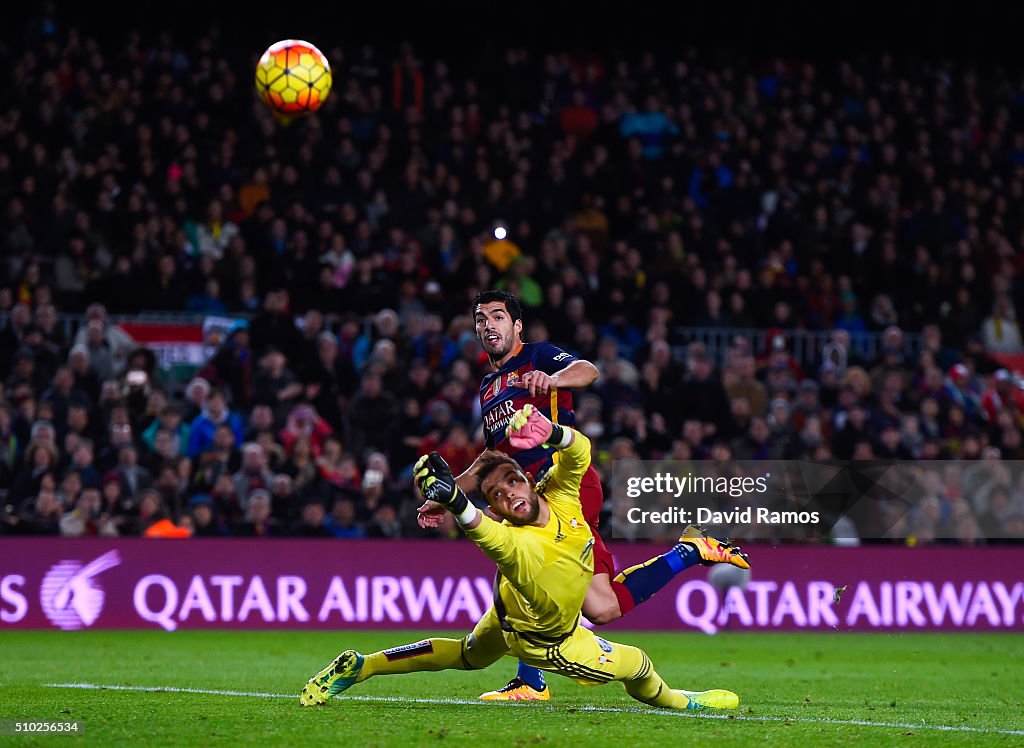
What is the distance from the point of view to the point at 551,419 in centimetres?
850

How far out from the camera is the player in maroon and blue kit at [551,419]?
830 centimetres

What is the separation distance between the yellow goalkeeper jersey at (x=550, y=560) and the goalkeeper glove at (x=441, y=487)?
0.58 feet

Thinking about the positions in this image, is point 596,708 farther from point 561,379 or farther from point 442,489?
point 442,489

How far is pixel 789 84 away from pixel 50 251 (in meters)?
11.9

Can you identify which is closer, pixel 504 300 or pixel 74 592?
pixel 504 300

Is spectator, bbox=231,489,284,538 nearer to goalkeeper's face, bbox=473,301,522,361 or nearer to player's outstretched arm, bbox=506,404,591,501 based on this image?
goalkeeper's face, bbox=473,301,522,361

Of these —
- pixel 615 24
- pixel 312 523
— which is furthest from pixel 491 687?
pixel 615 24

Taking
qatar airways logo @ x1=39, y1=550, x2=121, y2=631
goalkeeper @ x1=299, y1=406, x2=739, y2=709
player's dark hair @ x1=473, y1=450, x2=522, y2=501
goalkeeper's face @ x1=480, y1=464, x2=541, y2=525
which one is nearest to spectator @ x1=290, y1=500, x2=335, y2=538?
qatar airways logo @ x1=39, y1=550, x2=121, y2=631

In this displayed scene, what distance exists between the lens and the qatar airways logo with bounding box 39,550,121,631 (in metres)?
14.1

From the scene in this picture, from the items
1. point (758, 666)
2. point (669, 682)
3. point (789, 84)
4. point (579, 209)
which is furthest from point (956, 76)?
point (669, 682)

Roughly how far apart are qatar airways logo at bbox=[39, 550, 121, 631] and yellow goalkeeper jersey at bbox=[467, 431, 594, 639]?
7532 millimetres

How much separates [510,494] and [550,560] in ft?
1.28

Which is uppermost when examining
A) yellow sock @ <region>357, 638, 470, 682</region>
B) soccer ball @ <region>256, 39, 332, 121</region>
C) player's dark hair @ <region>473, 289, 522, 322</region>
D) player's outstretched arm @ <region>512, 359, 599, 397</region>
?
soccer ball @ <region>256, 39, 332, 121</region>

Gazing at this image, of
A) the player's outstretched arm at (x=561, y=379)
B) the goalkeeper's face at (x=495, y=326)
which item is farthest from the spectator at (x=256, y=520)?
the player's outstretched arm at (x=561, y=379)
